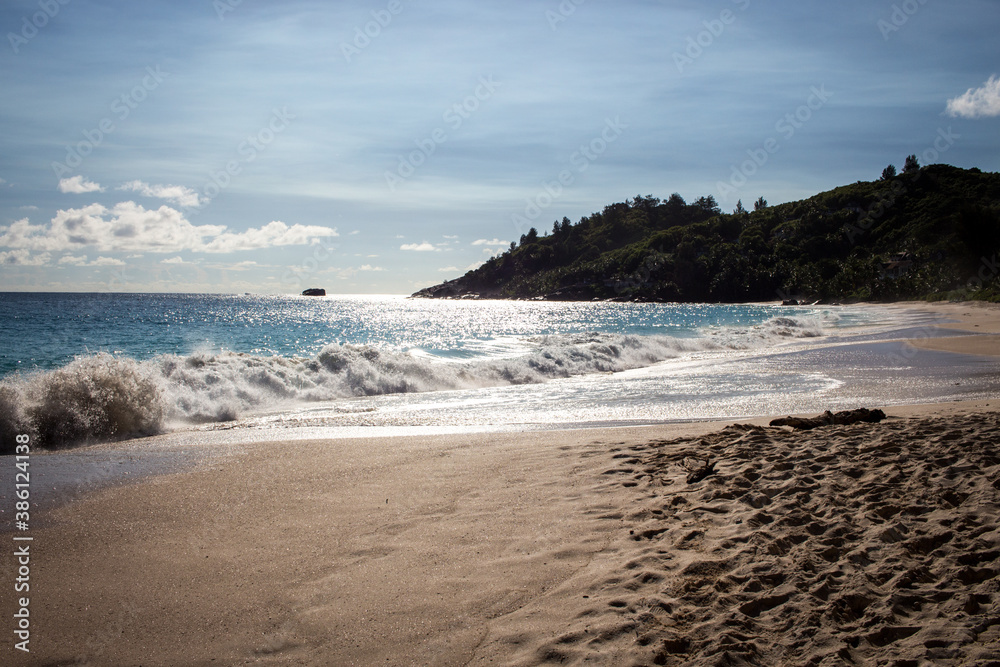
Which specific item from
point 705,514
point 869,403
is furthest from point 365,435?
point 869,403

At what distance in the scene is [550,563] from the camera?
13.3 ft

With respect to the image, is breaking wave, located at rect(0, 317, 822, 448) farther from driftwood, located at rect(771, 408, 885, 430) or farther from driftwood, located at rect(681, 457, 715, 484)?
driftwood, located at rect(771, 408, 885, 430)

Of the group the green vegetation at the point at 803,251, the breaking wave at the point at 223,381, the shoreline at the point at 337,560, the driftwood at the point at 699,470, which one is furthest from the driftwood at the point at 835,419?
the green vegetation at the point at 803,251

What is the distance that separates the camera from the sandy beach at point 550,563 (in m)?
3.04

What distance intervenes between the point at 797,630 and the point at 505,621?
66.8 inches

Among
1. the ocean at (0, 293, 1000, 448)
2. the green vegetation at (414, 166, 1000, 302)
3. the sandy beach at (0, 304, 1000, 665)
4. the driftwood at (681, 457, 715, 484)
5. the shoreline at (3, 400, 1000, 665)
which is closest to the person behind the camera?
the sandy beach at (0, 304, 1000, 665)

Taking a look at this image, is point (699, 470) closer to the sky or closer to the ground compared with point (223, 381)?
closer to the ground

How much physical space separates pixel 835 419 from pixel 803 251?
112 metres

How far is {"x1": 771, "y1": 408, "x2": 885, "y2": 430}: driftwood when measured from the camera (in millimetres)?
7508

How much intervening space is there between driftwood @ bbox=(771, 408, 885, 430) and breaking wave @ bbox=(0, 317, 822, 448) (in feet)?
34.4

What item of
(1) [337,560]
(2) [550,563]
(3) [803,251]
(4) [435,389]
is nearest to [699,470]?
(2) [550,563]

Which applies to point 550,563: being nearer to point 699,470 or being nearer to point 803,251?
point 699,470

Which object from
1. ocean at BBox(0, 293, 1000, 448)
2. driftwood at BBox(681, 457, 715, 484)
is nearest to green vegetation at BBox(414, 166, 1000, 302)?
ocean at BBox(0, 293, 1000, 448)

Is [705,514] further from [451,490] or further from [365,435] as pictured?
[365,435]
